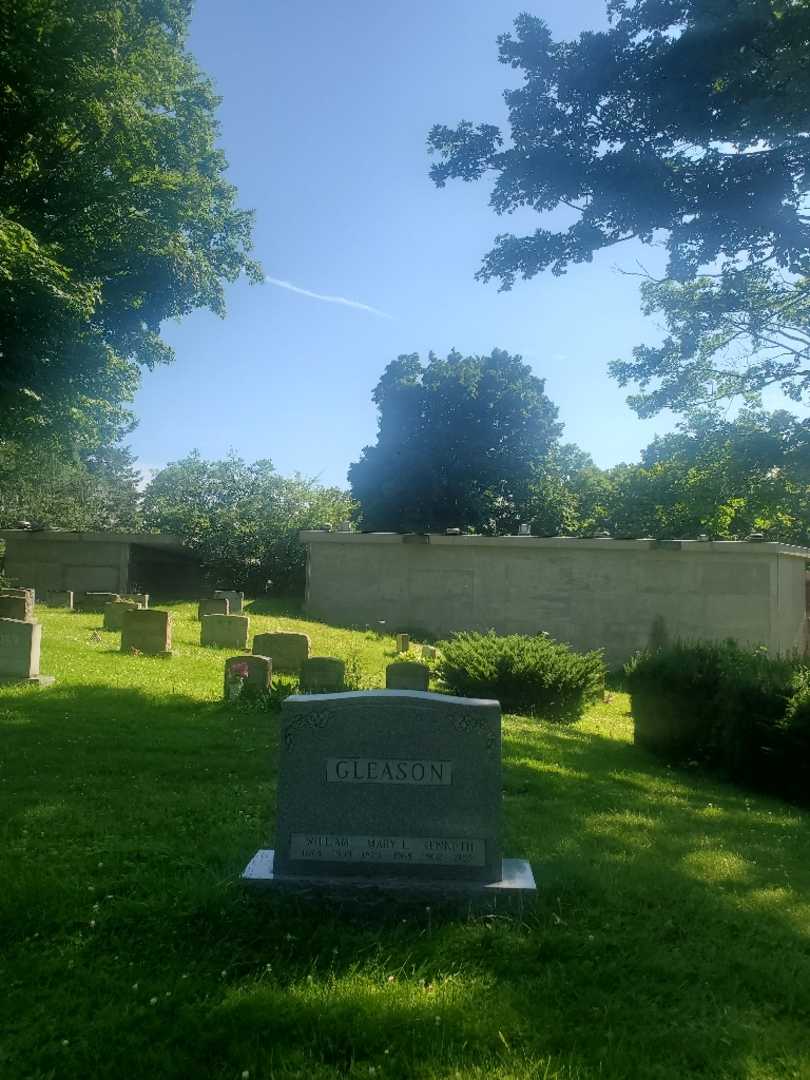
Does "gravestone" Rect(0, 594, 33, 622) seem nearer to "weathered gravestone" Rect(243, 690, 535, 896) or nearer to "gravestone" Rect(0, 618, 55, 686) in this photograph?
"gravestone" Rect(0, 618, 55, 686)

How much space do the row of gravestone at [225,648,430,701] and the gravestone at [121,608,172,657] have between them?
4417 millimetres

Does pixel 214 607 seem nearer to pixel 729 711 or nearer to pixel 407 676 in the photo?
pixel 407 676

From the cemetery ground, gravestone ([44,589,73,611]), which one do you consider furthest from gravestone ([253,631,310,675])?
gravestone ([44,589,73,611])

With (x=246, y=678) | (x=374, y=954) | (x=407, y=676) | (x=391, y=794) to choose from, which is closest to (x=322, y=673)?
(x=246, y=678)

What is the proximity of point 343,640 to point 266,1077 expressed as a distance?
19.1m

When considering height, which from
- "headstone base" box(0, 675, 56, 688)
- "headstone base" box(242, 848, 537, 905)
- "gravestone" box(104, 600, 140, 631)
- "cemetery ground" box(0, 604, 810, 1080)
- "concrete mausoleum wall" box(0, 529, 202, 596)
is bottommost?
"cemetery ground" box(0, 604, 810, 1080)

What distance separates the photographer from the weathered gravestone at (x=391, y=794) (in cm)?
450

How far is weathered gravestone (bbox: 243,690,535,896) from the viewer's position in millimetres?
4496

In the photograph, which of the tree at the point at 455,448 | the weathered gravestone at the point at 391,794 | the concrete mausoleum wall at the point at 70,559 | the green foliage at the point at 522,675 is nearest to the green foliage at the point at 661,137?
the green foliage at the point at 522,675

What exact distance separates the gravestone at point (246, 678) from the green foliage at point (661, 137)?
27.2 feet

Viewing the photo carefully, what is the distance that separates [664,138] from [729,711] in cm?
909

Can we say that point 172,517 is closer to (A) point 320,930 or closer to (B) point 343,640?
(B) point 343,640

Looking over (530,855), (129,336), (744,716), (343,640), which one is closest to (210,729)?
(530,855)

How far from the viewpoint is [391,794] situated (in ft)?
14.9
